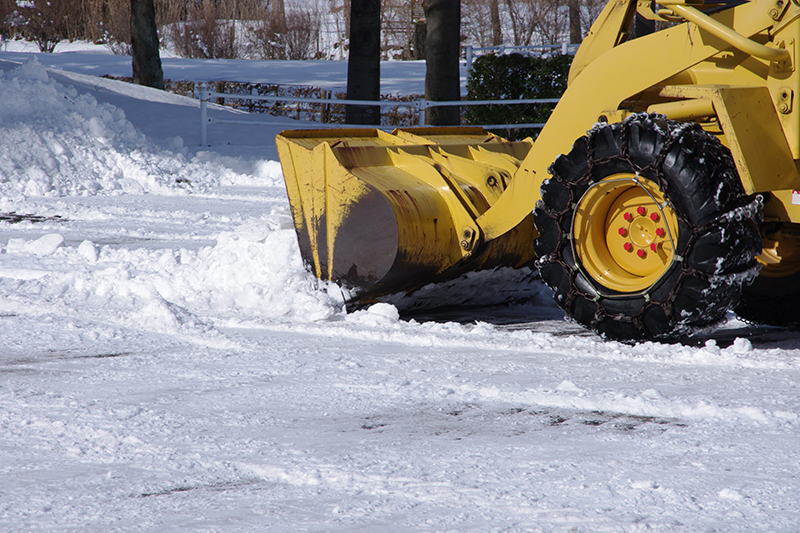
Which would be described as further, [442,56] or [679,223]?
[442,56]

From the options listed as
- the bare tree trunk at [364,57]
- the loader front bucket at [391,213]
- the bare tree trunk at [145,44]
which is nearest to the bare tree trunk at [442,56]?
the bare tree trunk at [364,57]

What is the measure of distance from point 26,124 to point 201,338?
7.67 meters

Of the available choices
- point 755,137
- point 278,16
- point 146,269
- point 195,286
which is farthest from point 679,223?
point 278,16

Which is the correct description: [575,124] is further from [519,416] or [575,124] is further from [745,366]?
[519,416]

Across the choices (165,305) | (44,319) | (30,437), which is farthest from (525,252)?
(30,437)

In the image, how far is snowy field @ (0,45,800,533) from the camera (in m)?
2.21

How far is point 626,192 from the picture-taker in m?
3.96

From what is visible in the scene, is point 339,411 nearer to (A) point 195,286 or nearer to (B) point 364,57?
(A) point 195,286

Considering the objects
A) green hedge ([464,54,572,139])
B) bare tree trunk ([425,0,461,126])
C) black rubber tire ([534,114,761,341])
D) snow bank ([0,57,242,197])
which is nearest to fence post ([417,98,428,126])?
bare tree trunk ([425,0,461,126])

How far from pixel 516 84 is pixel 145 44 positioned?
805 cm

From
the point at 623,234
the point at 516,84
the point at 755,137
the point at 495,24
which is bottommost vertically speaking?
the point at 623,234

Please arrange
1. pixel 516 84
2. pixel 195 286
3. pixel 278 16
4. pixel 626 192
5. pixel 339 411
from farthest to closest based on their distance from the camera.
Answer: pixel 278 16 < pixel 516 84 < pixel 195 286 < pixel 626 192 < pixel 339 411

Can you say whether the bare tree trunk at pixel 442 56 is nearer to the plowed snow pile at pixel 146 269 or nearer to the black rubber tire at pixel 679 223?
the plowed snow pile at pixel 146 269

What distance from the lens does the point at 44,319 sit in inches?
177
